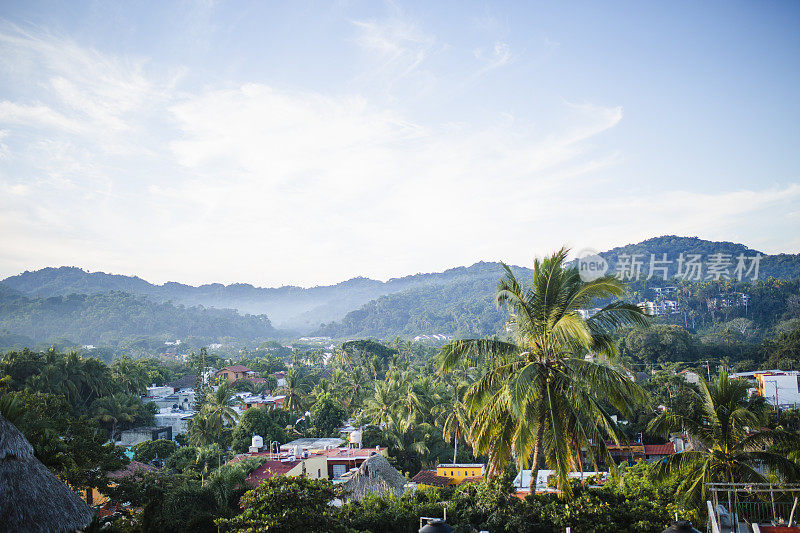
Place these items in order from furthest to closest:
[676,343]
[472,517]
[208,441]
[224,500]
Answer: [676,343], [208,441], [224,500], [472,517]

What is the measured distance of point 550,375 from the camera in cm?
847

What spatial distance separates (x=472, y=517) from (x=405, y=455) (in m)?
20.0

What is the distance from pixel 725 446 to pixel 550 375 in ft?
11.5

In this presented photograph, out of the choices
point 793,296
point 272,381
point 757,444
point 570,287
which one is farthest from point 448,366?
point 793,296

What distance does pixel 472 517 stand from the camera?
950 cm

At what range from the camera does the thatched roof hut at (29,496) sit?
366 inches

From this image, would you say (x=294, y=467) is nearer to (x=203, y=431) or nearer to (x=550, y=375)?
(x=203, y=431)

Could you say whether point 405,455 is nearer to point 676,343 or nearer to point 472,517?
point 472,517

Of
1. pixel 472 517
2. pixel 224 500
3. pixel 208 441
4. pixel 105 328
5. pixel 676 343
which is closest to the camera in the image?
pixel 472 517

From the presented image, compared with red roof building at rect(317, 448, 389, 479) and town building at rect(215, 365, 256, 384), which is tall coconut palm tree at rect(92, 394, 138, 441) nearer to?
red roof building at rect(317, 448, 389, 479)

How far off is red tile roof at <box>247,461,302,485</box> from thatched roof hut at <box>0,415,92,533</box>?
8709mm

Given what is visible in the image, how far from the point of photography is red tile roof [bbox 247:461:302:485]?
19.1m

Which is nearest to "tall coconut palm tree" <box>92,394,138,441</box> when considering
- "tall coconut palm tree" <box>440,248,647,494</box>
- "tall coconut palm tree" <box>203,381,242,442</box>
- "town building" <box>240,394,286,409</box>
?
"tall coconut palm tree" <box>203,381,242,442</box>

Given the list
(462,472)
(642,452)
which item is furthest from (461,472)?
(642,452)
